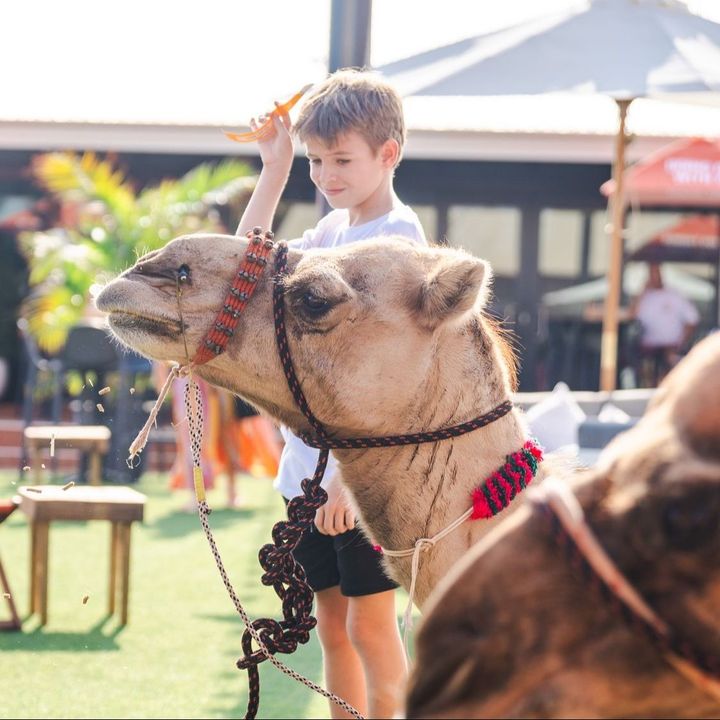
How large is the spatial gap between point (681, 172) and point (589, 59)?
23.9ft

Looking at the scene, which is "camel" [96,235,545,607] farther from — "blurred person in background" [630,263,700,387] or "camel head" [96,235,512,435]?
"blurred person in background" [630,263,700,387]

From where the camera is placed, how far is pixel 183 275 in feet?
8.55

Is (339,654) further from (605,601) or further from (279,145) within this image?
(605,601)

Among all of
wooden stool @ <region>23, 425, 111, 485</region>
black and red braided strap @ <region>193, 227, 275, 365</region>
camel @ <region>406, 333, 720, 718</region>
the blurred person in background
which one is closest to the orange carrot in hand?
black and red braided strap @ <region>193, 227, 275, 365</region>

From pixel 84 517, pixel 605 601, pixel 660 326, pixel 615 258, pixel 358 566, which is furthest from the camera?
pixel 660 326

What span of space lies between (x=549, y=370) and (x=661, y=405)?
16.6 metres

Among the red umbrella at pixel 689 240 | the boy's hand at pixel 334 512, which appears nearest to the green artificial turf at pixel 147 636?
the boy's hand at pixel 334 512

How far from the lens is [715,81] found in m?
7.86

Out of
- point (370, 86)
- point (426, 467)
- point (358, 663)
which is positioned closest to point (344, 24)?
point (370, 86)

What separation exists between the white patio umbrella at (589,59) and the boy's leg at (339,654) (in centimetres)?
489

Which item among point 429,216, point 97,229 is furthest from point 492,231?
point 97,229

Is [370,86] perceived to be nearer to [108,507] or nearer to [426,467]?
→ [426,467]

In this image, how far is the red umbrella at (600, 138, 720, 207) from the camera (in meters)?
15.3

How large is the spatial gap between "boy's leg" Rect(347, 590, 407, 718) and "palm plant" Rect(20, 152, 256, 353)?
1042 cm
